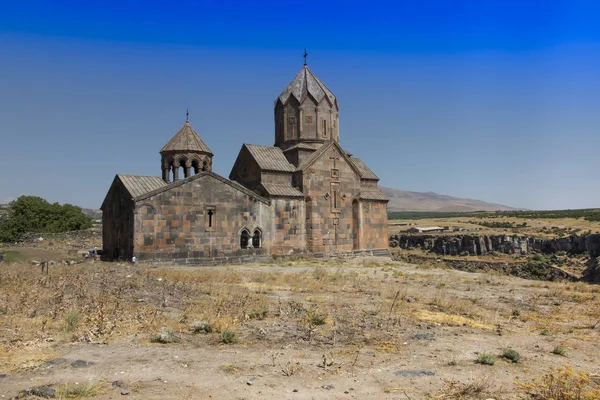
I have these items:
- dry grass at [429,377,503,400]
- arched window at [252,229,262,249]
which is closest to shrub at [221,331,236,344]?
dry grass at [429,377,503,400]

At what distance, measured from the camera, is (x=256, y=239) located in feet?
58.6

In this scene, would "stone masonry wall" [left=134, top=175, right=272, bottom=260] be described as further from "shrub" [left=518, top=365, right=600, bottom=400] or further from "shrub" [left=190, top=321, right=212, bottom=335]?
"shrub" [left=518, top=365, right=600, bottom=400]

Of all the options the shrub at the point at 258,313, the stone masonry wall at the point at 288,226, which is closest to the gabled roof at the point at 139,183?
the stone masonry wall at the point at 288,226

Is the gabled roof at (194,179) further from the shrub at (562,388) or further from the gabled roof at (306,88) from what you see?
the shrub at (562,388)

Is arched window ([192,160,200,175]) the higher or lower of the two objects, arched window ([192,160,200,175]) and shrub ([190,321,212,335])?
the higher

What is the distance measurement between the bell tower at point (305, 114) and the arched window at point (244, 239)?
5310 mm

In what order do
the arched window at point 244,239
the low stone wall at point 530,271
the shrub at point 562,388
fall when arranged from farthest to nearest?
the low stone wall at point 530,271
the arched window at point 244,239
the shrub at point 562,388

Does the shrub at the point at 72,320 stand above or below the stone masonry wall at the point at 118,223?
below

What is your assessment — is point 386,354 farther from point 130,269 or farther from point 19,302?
point 130,269

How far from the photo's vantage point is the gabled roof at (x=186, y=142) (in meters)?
18.9

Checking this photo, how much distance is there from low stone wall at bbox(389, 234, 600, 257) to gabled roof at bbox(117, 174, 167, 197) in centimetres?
3025

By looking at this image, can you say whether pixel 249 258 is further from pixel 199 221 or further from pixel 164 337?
pixel 164 337

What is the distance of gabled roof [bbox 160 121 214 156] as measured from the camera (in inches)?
744

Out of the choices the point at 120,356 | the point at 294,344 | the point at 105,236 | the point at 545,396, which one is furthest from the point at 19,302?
the point at 105,236
